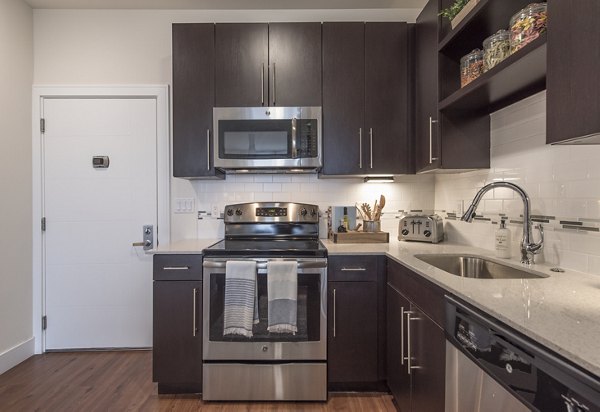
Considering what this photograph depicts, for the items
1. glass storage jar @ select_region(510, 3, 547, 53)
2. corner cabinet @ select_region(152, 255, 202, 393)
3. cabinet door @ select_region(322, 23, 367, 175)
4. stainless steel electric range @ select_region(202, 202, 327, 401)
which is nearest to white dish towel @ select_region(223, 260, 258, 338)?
stainless steel electric range @ select_region(202, 202, 327, 401)

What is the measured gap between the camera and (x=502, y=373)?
2.93 ft

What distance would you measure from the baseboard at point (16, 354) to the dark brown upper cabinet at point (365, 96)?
99.9 inches

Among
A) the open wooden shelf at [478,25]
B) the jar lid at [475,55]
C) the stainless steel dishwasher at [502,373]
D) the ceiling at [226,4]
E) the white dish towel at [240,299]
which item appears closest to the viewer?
the stainless steel dishwasher at [502,373]

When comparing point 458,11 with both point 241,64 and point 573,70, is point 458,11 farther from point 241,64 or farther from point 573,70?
point 241,64

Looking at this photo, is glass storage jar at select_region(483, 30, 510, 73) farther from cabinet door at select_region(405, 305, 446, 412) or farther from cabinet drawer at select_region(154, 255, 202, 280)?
cabinet drawer at select_region(154, 255, 202, 280)

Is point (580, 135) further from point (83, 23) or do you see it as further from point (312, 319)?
point (83, 23)

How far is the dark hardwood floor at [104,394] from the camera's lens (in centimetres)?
193

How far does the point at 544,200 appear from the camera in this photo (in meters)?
1.54

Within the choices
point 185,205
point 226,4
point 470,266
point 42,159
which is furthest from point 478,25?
point 42,159

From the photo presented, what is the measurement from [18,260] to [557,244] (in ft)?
10.9

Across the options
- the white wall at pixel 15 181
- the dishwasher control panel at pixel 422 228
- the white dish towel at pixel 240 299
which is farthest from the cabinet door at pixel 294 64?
the white wall at pixel 15 181

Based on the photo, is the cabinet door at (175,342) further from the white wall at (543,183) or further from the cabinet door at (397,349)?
the white wall at (543,183)

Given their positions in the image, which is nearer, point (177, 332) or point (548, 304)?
point (548, 304)

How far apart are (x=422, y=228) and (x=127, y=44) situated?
8.60 ft
